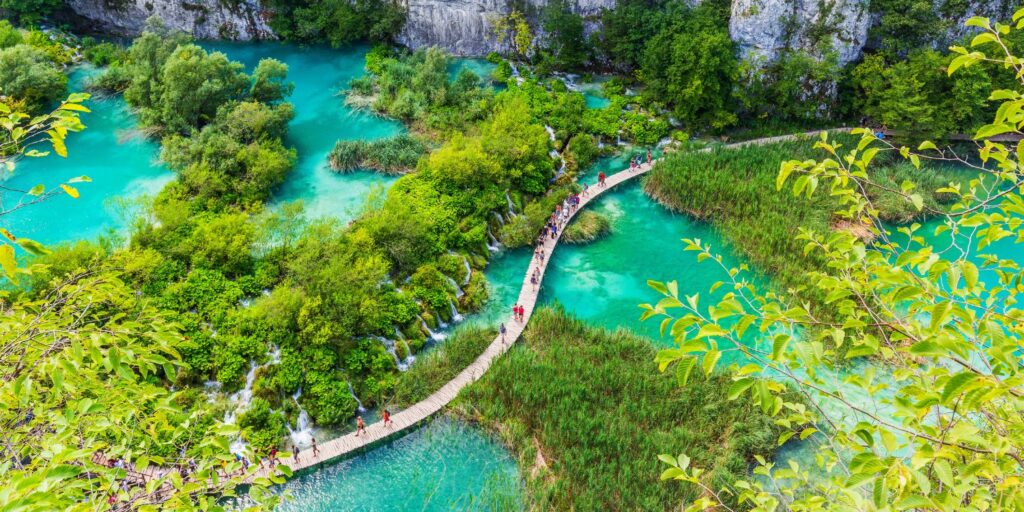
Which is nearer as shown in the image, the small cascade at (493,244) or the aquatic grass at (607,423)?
the aquatic grass at (607,423)

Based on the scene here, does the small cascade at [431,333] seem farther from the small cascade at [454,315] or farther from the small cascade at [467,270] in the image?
the small cascade at [467,270]

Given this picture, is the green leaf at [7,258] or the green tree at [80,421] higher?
the green leaf at [7,258]

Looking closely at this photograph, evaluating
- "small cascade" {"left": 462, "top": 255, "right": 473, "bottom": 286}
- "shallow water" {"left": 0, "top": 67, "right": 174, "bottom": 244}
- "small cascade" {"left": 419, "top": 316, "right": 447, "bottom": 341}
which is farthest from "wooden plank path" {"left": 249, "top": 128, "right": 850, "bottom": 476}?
"shallow water" {"left": 0, "top": 67, "right": 174, "bottom": 244}

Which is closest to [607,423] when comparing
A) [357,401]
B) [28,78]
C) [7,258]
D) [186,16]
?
[357,401]

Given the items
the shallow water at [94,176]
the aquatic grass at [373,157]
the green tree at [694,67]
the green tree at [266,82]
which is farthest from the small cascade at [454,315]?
the green tree at [266,82]

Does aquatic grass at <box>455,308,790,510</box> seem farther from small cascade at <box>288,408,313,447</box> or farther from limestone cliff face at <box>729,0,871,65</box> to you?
limestone cliff face at <box>729,0,871,65</box>

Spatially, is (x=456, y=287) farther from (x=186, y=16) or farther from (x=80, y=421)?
(x=186, y=16)

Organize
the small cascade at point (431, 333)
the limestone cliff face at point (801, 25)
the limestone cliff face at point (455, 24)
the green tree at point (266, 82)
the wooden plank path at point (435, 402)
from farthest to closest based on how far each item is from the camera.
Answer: the limestone cliff face at point (455, 24) → the green tree at point (266, 82) → the limestone cliff face at point (801, 25) → the small cascade at point (431, 333) → the wooden plank path at point (435, 402)

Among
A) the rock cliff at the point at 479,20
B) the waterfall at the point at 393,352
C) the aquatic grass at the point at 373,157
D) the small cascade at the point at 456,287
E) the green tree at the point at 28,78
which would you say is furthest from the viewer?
the rock cliff at the point at 479,20

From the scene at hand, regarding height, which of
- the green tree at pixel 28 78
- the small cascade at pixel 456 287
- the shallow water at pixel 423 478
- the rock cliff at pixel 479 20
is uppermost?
the rock cliff at pixel 479 20
